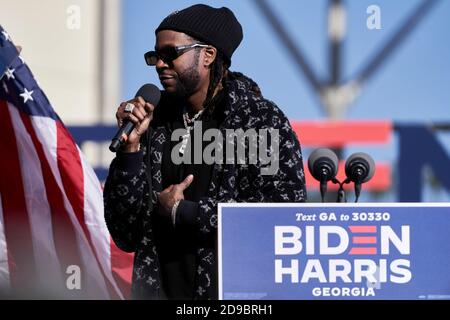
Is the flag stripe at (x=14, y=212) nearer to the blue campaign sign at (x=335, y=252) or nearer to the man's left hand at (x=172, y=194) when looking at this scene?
the man's left hand at (x=172, y=194)

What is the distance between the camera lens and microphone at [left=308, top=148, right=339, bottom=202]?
12.7ft

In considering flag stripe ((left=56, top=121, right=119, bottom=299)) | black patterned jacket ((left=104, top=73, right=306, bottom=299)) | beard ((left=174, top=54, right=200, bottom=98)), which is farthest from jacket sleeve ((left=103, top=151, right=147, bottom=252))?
flag stripe ((left=56, top=121, right=119, bottom=299))

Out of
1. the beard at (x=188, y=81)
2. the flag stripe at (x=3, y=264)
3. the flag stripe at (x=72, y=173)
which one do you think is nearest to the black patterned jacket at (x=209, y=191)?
the beard at (x=188, y=81)

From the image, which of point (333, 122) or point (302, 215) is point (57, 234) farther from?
point (333, 122)

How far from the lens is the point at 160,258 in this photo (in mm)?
3674

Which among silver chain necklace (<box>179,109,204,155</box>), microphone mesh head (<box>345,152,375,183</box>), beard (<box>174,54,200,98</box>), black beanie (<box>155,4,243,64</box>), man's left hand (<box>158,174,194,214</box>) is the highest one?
black beanie (<box>155,4,243,64</box>)

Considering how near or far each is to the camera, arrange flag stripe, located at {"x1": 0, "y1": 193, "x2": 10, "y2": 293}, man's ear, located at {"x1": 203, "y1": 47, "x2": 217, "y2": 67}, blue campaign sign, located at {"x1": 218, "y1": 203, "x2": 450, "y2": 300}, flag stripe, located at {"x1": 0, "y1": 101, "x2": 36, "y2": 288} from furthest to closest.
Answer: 1. flag stripe, located at {"x1": 0, "y1": 101, "x2": 36, "y2": 288}
2. flag stripe, located at {"x1": 0, "y1": 193, "x2": 10, "y2": 293}
3. man's ear, located at {"x1": 203, "y1": 47, "x2": 217, "y2": 67}
4. blue campaign sign, located at {"x1": 218, "y1": 203, "x2": 450, "y2": 300}

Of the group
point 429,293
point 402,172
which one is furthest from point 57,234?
point 402,172

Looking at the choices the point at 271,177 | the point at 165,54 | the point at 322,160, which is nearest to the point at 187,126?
the point at 165,54

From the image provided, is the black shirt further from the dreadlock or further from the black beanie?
the black beanie

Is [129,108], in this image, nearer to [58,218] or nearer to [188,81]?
[188,81]

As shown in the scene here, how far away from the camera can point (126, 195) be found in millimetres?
→ 3615

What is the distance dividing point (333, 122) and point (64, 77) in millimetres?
2037

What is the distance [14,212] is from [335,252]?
5.16 feet
